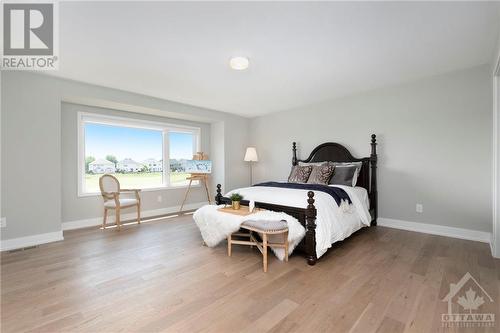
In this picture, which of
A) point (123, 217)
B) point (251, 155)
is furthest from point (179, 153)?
point (123, 217)

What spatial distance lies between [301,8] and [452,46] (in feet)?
6.58

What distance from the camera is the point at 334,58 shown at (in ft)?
9.33

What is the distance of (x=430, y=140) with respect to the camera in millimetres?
3572

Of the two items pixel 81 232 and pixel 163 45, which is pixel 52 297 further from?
pixel 163 45

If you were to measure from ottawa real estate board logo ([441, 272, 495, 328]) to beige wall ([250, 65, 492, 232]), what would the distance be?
1627 mm

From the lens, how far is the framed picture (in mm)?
5359

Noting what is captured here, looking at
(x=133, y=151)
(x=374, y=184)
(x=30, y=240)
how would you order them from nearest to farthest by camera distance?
(x=30, y=240)
(x=374, y=184)
(x=133, y=151)

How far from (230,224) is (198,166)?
2.83 metres

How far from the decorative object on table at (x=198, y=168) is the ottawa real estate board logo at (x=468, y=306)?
4.53 metres

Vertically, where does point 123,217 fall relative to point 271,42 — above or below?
below

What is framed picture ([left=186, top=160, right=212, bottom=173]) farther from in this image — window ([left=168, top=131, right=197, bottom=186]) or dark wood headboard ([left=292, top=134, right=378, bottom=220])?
dark wood headboard ([left=292, top=134, right=378, bottom=220])

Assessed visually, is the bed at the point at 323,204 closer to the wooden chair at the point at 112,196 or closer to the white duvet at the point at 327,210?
the white duvet at the point at 327,210

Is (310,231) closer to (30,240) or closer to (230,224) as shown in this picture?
(230,224)

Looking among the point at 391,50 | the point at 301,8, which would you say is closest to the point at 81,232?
the point at 301,8
